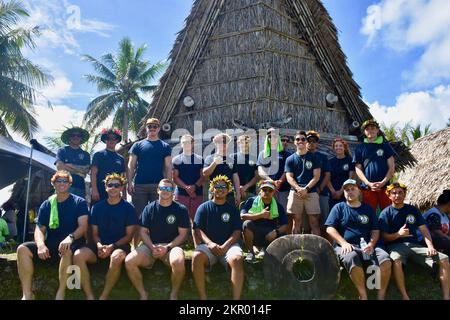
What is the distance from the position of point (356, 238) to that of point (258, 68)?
18.3 feet

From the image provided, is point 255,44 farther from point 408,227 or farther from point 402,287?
point 402,287

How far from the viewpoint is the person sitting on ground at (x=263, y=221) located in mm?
5352

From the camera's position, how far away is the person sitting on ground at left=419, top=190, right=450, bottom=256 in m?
5.46

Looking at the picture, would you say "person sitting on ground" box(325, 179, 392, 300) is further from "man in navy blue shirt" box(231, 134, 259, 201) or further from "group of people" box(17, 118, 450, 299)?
"man in navy blue shirt" box(231, 134, 259, 201)

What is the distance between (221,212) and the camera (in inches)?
201

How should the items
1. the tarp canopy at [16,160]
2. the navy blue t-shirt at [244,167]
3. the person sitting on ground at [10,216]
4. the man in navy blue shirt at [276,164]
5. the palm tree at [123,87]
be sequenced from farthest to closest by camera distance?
the palm tree at [123,87]
the person sitting on ground at [10,216]
the tarp canopy at [16,160]
the navy blue t-shirt at [244,167]
the man in navy blue shirt at [276,164]

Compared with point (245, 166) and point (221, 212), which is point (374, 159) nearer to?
point (245, 166)

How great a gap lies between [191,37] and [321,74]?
3437 mm

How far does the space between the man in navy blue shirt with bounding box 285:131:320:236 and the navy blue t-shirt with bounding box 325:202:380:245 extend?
0.62 m

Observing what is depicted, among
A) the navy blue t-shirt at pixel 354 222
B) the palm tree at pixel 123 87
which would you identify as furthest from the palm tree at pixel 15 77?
the navy blue t-shirt at pixel 354 222

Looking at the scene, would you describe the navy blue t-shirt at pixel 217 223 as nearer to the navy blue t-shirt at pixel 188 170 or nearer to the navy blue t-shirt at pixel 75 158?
the navy blue t-shirt at pixel 188 170

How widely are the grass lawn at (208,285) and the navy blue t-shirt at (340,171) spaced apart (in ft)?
4.84

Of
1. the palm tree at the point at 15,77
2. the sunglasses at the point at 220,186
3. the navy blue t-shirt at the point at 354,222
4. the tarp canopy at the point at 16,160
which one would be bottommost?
the navy blue t-shirt at the point at 354,222
